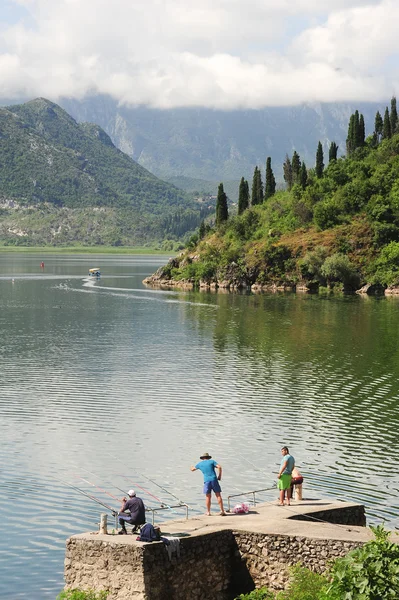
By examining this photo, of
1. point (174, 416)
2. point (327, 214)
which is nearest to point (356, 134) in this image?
point (327, 214)

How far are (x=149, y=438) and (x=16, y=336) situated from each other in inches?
1865

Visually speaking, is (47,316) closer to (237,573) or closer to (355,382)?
(355,382)

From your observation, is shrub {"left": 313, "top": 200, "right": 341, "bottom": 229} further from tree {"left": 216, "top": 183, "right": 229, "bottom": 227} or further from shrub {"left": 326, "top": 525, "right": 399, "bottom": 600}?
shrub {"left": 326, "top": 525, "right": 399, "bottom": 600}

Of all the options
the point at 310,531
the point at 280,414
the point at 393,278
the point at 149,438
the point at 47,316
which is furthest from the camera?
the point at 393,278

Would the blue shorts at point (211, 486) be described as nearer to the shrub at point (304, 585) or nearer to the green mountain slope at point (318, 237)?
the shrub at point (304, 585)

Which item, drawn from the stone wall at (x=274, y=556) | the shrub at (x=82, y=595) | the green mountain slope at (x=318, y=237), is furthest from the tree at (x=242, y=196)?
the shrub at (x=82, y=595)

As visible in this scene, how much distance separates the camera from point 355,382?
61562mm

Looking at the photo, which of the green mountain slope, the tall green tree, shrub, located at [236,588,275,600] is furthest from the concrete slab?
the tall green tree

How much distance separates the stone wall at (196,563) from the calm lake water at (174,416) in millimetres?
2874

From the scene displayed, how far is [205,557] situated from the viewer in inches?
1004

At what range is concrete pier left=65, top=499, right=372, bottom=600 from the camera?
2400cm

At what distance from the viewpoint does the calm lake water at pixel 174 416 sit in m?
34.6

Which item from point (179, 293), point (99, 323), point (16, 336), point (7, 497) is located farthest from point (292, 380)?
point (179, 293)

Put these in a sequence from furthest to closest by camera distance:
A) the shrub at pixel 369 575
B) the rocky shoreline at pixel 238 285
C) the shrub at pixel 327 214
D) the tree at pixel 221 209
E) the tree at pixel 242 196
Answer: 1. the tree at pixel 242 196
2. the tree at pixel 221 209
3. the shrub at pixel 327 214
4. the rocky shoreline at pixel 238 285
5. the shrub at pixel 369 575
